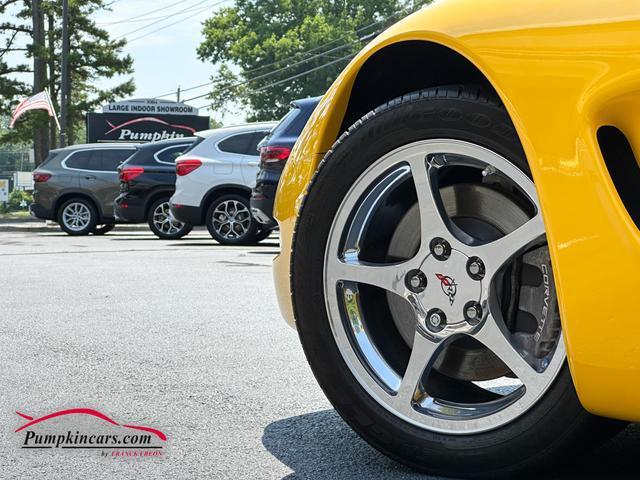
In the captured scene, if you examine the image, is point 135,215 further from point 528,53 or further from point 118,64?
point 118,64

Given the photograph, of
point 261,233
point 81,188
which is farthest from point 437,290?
point 81,188

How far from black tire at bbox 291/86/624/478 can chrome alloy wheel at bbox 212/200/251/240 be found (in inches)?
429

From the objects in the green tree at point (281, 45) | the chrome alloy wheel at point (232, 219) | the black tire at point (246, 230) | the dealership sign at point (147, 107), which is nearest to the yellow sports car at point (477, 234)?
the black tire at point (246, 230)

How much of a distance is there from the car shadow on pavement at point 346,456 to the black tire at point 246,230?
1036 centimetres

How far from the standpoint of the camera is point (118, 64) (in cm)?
4078

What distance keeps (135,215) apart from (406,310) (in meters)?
13.6

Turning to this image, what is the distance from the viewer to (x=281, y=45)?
59250 millimetres

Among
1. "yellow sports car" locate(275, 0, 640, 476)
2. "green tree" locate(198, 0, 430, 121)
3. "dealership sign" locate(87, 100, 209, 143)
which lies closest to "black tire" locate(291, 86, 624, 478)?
"yellow sports car" locate(275, 0, 640, 476)

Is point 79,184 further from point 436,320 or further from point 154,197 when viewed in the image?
point 436,320

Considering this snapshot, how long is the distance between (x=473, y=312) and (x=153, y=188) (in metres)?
14.0

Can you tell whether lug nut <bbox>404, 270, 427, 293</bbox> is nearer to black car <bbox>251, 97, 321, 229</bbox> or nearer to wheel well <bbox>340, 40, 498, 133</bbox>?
wheel well <bbox>340, 40, 498, 133</bbox>

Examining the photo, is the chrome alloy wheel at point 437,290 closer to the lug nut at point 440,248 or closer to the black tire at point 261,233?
the lug nut at point 440,248

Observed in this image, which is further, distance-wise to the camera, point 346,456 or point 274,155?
point 274,155

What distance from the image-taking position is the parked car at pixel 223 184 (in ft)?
44.2
